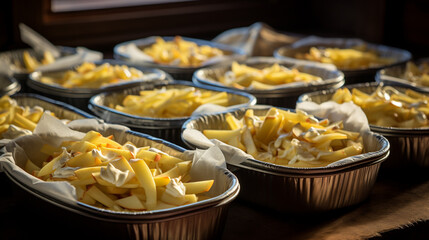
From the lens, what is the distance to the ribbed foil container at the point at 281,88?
180cm

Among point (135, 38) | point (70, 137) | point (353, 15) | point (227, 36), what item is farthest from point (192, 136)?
point (353, 15)

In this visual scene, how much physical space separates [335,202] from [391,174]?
0.33 meters

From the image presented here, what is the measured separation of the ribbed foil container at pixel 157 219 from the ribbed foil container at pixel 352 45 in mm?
1251

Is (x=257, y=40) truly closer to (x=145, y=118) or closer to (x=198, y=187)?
(x=145, y=118)

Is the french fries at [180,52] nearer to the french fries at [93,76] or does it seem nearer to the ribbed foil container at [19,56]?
the french fries at [93,76]

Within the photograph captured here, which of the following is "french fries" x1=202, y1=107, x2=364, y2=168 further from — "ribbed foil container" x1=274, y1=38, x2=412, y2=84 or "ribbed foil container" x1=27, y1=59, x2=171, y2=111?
"ribbed foil container" x1=274, y1=38, x2=412, y2=84

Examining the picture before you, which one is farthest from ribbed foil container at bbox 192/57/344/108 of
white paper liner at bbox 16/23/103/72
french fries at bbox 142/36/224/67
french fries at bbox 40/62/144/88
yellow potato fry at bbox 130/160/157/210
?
yellow potato fry at bbox 130/160/157/210

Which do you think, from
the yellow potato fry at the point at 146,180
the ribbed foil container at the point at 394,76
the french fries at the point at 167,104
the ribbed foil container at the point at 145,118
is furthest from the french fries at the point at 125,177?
the ribbed foil container at the point at 394,76

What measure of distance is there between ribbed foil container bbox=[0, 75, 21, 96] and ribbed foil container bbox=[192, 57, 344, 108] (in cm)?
59

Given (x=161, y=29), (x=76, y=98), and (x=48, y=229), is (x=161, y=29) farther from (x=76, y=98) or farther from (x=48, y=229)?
(x=48, y=229)

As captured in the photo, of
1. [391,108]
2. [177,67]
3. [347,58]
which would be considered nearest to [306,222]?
[391,108]

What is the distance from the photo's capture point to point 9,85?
1911 mm

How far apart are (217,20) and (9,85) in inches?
59.1

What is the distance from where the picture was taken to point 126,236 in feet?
3.04
